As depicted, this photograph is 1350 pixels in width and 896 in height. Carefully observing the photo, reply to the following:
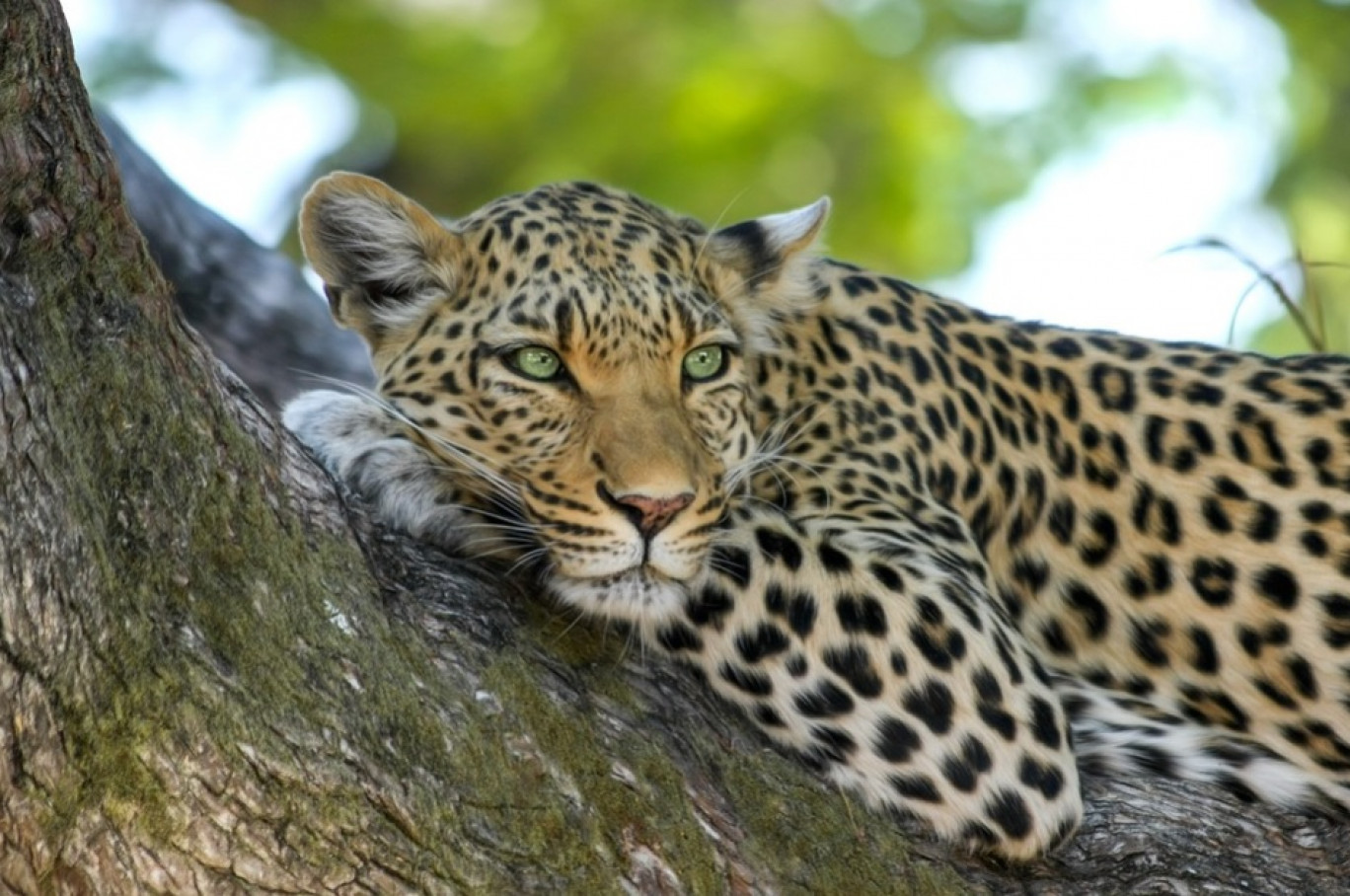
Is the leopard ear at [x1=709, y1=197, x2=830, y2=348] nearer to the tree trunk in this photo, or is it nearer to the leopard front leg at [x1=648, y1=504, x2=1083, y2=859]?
the leopard front leg at [x1=648, y1=504, x2=1083, y2=859]

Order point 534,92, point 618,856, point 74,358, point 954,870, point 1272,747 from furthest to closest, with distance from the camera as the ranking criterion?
point 534,92
point 1272,747
point 954,870
point 618,856
point 74,358

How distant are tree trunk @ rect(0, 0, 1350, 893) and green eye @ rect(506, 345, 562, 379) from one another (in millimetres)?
736

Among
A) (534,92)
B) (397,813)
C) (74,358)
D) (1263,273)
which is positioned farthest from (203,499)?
(534,92)

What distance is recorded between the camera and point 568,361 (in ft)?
18.3

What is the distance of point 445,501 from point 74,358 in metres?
1.60

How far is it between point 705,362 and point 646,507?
0.76 meters

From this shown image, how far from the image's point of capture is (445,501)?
213 inches

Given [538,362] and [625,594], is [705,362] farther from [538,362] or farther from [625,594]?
[625,594]

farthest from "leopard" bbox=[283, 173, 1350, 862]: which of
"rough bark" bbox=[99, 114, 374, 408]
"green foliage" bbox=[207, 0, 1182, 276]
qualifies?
"green foliage" bbox=[207, 0, 1182, 276]

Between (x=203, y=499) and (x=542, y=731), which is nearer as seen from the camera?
(x=203, y=499)

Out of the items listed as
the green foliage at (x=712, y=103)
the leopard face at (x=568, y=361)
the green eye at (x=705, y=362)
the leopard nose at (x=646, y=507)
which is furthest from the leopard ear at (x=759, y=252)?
the green foliage at (x=712, y=103)

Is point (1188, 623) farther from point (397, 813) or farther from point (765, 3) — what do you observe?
point (765, 3)

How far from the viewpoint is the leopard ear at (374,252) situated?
18.8ft

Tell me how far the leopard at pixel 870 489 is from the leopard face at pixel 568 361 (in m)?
0.01
